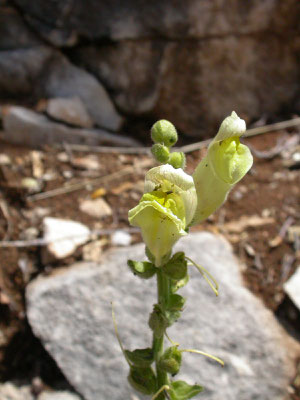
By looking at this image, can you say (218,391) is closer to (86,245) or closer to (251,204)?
(86,245)

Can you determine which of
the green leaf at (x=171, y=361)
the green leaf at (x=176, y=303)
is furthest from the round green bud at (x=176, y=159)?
the green leaf at (x=171, y=361)

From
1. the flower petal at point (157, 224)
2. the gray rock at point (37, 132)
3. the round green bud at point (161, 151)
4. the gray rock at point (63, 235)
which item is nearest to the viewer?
the flower petal at point (157, 224)

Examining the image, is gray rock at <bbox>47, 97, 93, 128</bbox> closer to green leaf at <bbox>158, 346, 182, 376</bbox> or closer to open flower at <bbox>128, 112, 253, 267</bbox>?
open flower at <bbox>128, 112, 253, 267</bbox>

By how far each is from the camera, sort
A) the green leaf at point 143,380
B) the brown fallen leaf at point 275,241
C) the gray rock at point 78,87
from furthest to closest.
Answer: the gray rock at point 78,87, the brown fallen leaf at point 275,241, the green leaf at point 143,380

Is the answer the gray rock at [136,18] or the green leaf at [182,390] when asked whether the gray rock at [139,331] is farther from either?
the gray rock at [136,18]

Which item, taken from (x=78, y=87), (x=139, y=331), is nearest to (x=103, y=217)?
(x=139, y=331)

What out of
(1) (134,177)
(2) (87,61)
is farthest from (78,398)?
(2) (87,61)

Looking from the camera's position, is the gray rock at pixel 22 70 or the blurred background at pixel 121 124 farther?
the gray rock at pixel 22 70
